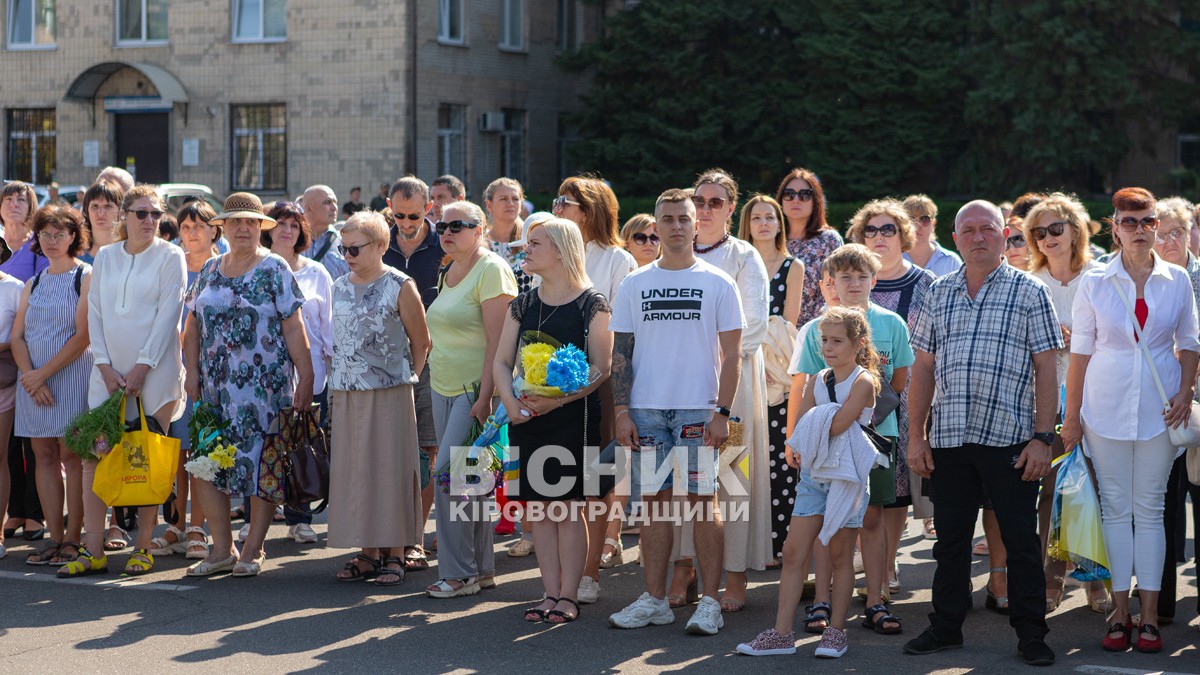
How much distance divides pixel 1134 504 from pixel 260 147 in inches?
1072

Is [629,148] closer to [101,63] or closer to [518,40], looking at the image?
[518,40]

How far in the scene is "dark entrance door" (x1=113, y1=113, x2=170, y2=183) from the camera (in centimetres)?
3256

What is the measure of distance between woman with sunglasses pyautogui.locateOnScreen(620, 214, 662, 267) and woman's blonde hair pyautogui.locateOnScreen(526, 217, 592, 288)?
226 centimetres

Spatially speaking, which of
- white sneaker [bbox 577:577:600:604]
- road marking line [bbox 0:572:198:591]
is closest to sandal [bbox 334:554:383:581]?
road marking line [bbox 0:572:198:591]

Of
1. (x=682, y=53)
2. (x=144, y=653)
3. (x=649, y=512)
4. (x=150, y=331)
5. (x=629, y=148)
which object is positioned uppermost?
(x=682, y=53)

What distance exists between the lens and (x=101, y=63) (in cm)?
3177

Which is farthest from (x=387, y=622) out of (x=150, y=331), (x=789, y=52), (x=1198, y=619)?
(x=789, y=52)

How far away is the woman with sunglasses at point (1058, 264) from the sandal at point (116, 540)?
555cm

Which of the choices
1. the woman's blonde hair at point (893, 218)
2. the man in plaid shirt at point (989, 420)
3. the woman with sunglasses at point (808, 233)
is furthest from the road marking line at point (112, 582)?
the woman's blonde hair at point (893, 218)

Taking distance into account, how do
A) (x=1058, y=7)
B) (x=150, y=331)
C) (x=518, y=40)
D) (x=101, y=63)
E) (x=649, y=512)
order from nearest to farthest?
1. (x=649, y=512)
2. (x=150, y=331)
3. (x=1058, y=7)
4. (x=101, y=63)
5. (x=518, y=40)

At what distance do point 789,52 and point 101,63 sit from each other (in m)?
14.9

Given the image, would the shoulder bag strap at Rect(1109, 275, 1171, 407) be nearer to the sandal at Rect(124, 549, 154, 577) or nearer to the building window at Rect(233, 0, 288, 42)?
the sandal at Rect(124, 549, 154, 577)

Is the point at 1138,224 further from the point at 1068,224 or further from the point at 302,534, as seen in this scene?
the point at 302,534

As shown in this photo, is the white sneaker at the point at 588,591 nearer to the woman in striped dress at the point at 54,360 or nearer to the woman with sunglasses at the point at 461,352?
the woman with sunglasses at the point at 461,352
